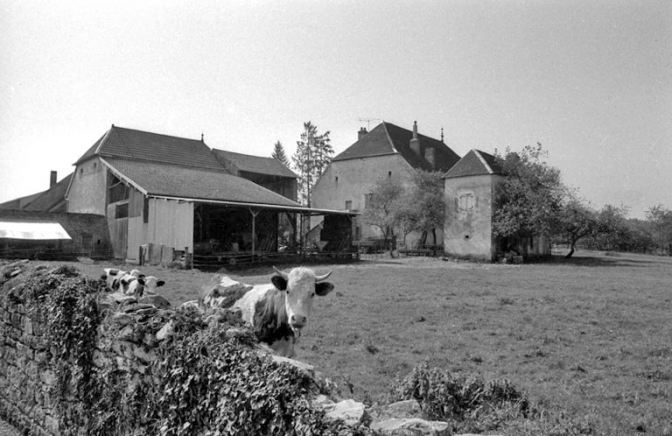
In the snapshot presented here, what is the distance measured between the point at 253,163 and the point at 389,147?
12813 mm

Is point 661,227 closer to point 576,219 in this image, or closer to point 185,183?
point 576,219

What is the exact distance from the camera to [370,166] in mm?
44062

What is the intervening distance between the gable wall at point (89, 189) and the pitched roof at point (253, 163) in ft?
36.0

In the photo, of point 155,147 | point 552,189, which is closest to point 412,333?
point 552,189

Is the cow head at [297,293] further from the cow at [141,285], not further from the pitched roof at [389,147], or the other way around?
the pitched roof at [389,147]

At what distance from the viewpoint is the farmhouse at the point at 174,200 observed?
2470 cm

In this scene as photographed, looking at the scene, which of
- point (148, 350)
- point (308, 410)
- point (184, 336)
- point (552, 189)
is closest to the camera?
point (308, 410)

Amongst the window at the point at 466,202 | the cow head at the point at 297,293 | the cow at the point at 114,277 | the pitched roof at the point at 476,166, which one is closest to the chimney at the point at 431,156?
the pitched roof at the point at 476,166

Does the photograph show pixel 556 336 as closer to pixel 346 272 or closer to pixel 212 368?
pixel 212 368

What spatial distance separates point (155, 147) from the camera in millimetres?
37000

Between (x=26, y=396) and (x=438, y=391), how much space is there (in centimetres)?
534

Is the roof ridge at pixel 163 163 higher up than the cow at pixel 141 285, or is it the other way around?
the roof ridge at pixel 163 163

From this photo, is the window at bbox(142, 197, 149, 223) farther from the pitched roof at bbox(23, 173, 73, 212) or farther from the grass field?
the pitched roof at bbox(23, 173, 73, 212)

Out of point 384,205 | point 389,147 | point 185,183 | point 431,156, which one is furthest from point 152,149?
point 431,156
